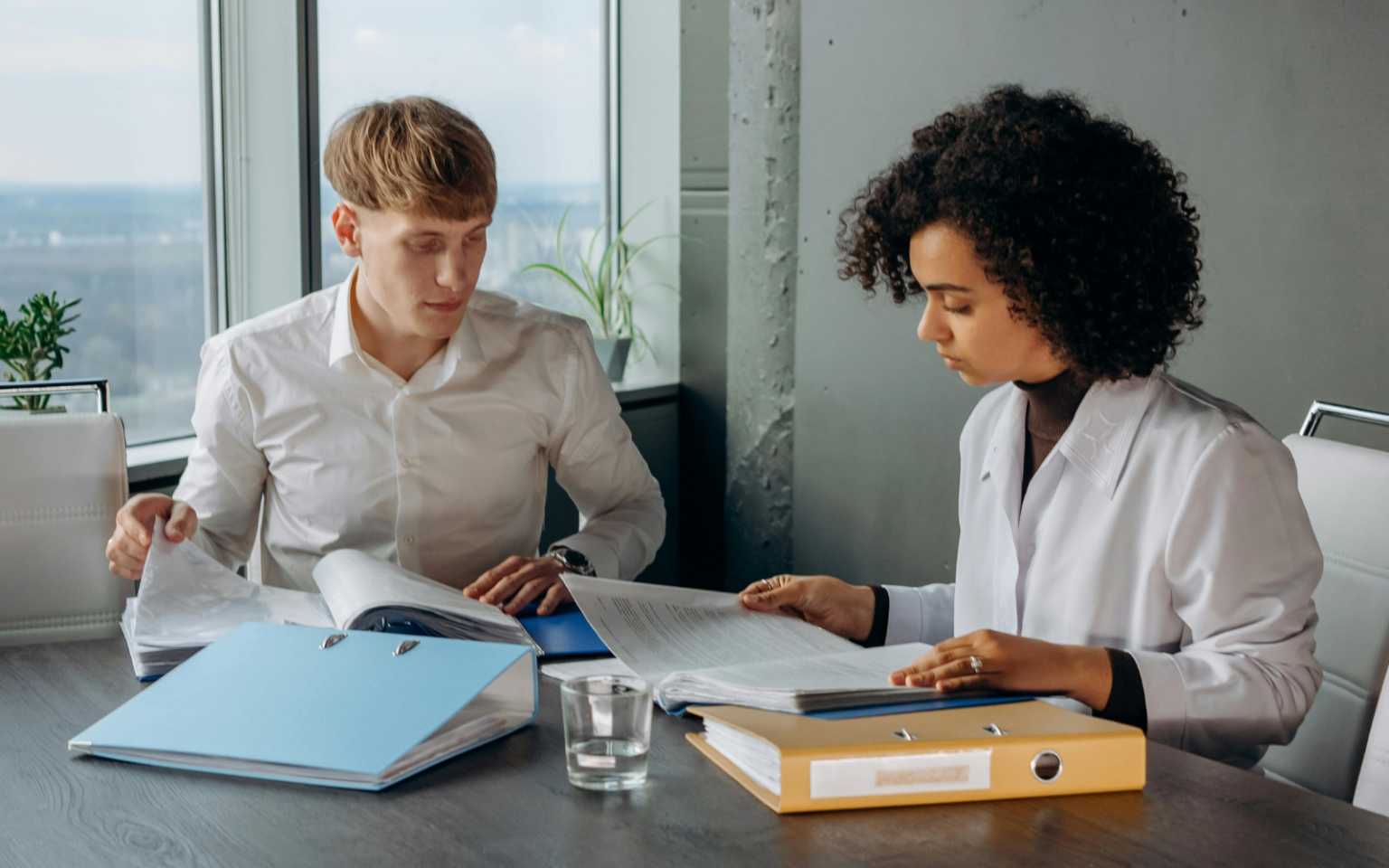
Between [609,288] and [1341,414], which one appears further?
[609,288]

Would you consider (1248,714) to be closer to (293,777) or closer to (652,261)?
(293,777)

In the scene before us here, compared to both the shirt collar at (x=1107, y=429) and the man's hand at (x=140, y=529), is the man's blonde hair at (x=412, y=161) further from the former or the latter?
the shirt collar at (x=1107, y=429)

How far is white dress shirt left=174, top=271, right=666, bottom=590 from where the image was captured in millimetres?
1865

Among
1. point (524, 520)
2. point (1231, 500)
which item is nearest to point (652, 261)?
point (524, 520)

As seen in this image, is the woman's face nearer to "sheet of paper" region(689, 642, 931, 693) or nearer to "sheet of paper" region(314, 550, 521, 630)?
"sheet of paper" region(689, 642, 931, 693)

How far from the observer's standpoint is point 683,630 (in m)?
1.34

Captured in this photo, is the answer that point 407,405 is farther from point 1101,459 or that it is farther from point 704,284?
point 704,284

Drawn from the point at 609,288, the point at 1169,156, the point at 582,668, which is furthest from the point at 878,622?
the point at 609,288

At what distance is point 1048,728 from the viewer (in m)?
1.00

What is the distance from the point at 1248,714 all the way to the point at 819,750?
554 millimetres

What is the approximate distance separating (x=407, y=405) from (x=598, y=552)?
38 cm

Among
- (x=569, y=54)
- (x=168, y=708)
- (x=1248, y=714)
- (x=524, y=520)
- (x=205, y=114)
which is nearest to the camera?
(x=168, y=708)

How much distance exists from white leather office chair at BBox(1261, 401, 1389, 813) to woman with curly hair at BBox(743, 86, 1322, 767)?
24 cm

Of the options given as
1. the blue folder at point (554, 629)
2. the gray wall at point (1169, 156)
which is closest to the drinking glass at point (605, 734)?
the blue folder at point (554, 629)
